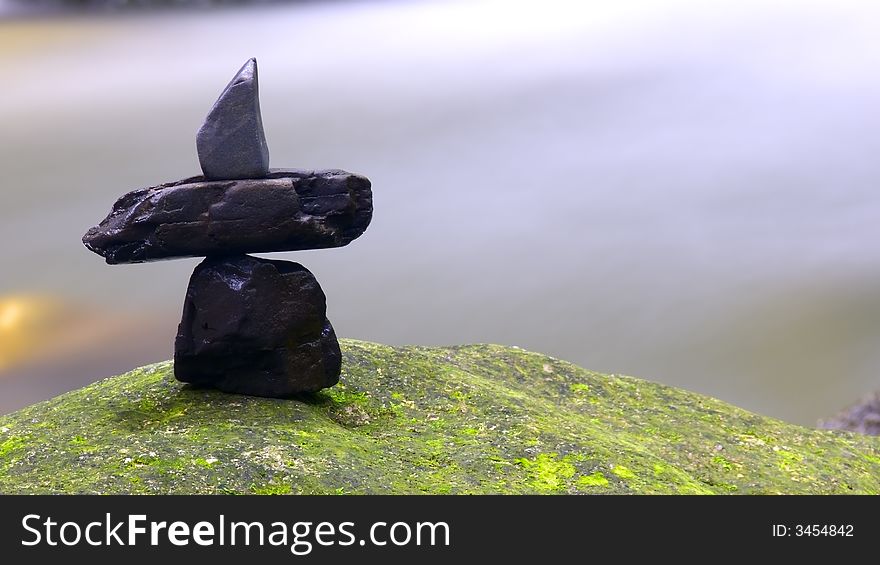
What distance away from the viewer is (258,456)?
29.2ft

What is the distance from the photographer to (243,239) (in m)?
9.76

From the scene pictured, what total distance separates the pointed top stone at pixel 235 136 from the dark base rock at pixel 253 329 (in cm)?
94

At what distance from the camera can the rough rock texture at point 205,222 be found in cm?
968

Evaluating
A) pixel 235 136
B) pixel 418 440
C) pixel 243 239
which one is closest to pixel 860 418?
pixel 418 440

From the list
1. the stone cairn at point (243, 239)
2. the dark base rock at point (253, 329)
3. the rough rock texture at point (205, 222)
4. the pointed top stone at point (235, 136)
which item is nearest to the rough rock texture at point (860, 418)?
the dark base rock at point (253, 329)

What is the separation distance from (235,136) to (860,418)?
14633mm

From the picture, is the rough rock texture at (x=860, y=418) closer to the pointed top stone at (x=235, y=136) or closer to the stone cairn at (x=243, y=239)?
the stone cairn at (x=243, y=239)

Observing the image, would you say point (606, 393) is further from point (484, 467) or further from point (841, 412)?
point (841, 412)

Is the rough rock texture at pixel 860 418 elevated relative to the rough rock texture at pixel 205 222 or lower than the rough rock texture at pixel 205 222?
lower

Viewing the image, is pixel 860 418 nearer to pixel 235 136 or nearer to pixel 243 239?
pixel 243 239

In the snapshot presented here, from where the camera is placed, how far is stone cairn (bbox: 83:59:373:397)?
31.9 feet

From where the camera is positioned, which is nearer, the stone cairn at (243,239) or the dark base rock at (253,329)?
the stone cairn at (243,239)

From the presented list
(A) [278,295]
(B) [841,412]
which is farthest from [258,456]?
(B) [841,412]
